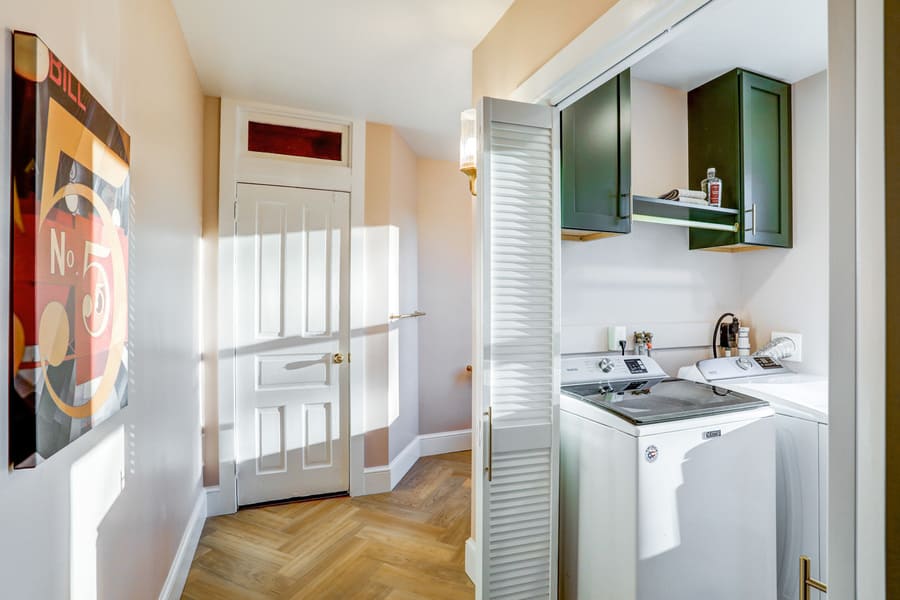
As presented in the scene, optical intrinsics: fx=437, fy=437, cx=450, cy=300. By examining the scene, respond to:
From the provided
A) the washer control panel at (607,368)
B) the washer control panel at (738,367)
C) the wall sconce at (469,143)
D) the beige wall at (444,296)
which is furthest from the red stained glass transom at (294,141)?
the washer control panel at (738,367)

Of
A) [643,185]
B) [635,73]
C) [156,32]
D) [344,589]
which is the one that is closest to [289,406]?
[344,589]

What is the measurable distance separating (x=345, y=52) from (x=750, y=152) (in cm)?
216

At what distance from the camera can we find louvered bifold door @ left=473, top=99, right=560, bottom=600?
1.67 metres

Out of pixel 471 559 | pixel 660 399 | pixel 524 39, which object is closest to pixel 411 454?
pixel 471 559

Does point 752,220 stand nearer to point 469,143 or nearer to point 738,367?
point 738,367

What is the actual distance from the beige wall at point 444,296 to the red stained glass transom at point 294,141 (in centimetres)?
91

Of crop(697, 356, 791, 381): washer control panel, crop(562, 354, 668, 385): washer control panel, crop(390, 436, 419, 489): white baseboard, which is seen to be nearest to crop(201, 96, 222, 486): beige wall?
crop(390, 436, 419, 489): white baseboard

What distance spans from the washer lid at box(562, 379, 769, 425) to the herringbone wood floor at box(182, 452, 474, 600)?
1105 millimetres

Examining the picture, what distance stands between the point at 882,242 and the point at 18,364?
4.73 feet

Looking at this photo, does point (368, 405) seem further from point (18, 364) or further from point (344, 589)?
point (18, 364)

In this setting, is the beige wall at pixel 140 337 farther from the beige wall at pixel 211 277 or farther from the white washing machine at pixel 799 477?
the white washing machine at pixel 799 477

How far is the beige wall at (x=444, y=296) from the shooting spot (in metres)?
3.75

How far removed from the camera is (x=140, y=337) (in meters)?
1.48

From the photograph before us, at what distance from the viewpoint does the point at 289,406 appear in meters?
2.88
